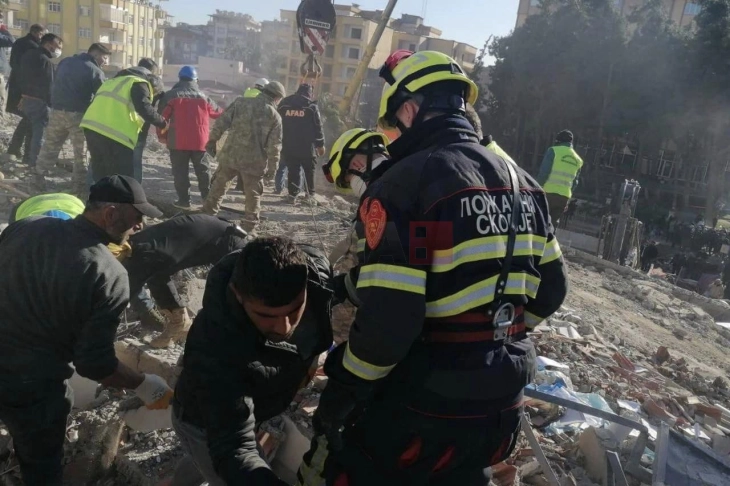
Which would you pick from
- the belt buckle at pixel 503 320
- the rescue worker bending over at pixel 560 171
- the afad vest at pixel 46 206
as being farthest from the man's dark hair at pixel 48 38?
the belt buckle at pixel 503 320

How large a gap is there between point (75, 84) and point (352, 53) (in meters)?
39.7

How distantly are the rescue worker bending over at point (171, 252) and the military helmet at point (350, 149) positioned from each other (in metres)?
0.82

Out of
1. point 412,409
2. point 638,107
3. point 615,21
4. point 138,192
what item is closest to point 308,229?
point 138,192

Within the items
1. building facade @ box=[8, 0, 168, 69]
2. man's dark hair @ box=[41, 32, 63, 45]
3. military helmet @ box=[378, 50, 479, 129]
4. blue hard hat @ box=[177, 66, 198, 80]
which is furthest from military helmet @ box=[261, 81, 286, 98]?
building facade @ box=[8, 0, 168, 69]

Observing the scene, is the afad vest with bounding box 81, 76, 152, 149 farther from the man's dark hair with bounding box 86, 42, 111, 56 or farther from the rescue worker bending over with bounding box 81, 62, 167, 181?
the man's dark hair with bounding box 86, 42, 111, 56

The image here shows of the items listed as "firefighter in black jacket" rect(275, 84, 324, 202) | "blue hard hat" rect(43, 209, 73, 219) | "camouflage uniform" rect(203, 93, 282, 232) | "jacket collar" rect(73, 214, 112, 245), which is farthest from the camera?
"firefighter in black jacket" rect(275, 84, 324, 202)

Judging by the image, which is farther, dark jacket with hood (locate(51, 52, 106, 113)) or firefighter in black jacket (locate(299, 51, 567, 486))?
dark jacket with hood (locate(51, 52, 106, 113))

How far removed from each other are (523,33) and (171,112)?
26.5 metres

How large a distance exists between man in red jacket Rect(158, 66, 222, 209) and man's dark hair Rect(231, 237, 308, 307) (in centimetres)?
535

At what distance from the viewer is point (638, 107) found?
83.6 feet

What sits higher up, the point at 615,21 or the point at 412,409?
the point at 615,21

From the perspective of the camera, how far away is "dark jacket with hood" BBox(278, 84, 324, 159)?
27.5ft

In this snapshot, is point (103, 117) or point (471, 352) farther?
point (103, 117)

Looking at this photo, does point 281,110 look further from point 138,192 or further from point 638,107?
point 638,107
